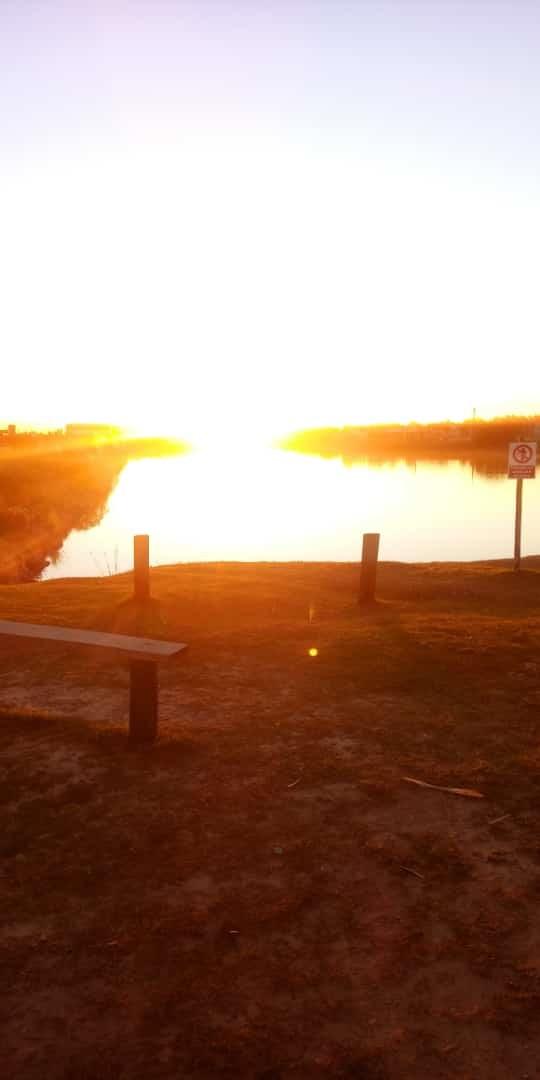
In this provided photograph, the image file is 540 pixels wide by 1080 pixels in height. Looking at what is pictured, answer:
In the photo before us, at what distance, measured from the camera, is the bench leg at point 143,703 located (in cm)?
648

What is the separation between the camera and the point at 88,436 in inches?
6388

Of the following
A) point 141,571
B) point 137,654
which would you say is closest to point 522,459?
point 141,571

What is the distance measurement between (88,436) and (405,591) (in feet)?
509

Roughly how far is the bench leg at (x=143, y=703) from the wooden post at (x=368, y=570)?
19.9 ft

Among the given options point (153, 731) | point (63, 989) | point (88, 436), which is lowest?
point (63, 989)

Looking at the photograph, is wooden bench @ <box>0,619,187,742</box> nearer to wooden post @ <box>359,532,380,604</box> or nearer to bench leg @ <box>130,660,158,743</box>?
bench leg @ <box>130,660,158,743</box>

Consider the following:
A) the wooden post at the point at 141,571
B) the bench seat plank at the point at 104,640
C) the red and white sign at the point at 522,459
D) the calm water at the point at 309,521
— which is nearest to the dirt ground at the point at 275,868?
the bench seat plank at the point at 104,640

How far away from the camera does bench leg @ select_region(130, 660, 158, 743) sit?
648cm

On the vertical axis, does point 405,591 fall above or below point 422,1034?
above

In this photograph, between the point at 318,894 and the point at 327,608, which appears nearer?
the point at 318,894

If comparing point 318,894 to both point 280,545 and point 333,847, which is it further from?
point 280,545

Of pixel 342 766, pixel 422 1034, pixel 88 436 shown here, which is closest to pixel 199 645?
pixel 342 766

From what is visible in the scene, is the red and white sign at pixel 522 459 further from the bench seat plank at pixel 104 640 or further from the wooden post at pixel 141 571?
the bench seat plank at pixel 104 640

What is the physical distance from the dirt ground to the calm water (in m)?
16.6
